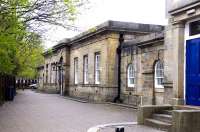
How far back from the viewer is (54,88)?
167 ft

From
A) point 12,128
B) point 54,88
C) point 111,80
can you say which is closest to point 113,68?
point 111,80

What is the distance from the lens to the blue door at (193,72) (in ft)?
50.2

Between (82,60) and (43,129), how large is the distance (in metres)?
23.9

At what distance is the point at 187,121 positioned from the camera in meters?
12.8

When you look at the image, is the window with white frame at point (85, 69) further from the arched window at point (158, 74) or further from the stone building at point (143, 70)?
the arched window at point (158, 74)

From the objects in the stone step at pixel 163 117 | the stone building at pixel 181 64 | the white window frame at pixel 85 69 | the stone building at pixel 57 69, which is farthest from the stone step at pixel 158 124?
the stone building at pixel 57 69

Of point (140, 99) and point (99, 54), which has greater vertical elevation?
point (99, 54)

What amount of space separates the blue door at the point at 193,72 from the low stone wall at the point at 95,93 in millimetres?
14679

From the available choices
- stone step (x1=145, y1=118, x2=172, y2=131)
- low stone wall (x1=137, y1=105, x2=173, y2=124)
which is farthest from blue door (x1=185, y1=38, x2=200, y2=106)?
stone step (x1=145, y1=118, x2=172, y2=131)

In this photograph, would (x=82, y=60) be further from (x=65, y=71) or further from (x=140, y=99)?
(x=140, y=99)

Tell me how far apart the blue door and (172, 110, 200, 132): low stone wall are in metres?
2.55

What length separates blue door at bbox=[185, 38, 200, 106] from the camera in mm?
15312

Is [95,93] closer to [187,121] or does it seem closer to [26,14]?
[26,14]

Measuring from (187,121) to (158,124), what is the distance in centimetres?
192
